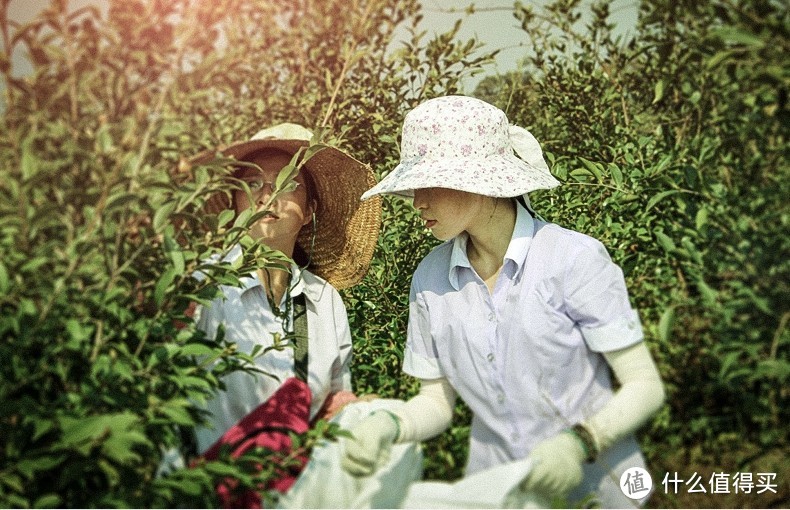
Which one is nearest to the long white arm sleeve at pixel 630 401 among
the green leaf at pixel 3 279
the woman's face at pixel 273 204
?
the woman's face at pixel 273 204

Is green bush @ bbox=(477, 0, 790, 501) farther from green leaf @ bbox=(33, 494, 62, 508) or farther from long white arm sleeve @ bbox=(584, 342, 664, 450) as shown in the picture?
green leaf @ bbox=(33, 494, 62, 508)

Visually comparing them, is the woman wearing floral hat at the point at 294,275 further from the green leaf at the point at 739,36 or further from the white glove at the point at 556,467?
the green leaf at the point at 739,36

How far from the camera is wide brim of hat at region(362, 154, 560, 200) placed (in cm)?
171

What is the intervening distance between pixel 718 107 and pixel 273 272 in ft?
3.95

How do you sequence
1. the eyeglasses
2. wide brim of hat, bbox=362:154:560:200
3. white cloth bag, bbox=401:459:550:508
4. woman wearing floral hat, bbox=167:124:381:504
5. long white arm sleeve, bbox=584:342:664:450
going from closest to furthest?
white cloth bag, bbox=401:459:550:508 < long white arm sleeve, bbox=584:342:664:450 < wide brim of hat, bbox=362:154:560:200 < woman wearing floral hat, bbox=167:124:381:504 < the eyeglasses

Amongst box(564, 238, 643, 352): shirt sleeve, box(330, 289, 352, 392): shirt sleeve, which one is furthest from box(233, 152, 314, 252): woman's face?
box(564, 238, 643, 352): shirt sleeve

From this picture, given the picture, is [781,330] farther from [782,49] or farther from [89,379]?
[89,379]

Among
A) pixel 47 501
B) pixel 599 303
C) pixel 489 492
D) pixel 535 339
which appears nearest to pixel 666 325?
pixel 599 303

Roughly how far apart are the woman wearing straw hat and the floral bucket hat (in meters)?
0.27

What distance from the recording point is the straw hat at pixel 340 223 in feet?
7.59

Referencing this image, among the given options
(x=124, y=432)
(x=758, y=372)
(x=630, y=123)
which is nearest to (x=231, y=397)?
(x=124, y=432)

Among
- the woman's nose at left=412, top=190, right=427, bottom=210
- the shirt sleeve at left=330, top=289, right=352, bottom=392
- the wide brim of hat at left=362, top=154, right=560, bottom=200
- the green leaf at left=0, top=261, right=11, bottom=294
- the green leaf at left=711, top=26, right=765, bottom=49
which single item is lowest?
the shirt sleeve at left=330, top=289, right=352, bottom=392

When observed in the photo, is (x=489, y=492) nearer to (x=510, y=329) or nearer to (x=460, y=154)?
(x=510, y=329)

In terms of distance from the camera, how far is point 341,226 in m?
2.38
